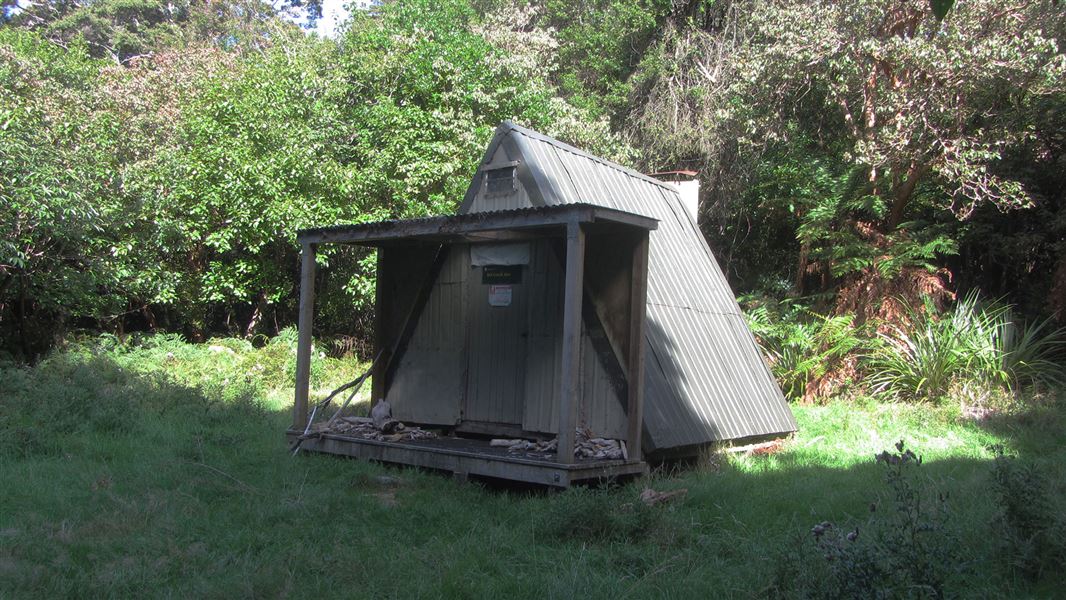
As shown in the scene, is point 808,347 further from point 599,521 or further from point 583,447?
point 599,521

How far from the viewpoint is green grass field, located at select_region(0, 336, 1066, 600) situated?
4.64 metres

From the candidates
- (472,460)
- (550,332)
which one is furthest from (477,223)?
(472,460)

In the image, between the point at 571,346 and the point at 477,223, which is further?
the point at 477,223

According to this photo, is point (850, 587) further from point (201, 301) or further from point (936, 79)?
point (201, 301)

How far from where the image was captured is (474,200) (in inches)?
373

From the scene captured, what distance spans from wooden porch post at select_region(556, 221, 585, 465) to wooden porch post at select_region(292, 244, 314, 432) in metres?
3.28

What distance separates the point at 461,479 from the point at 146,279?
36.2 feet

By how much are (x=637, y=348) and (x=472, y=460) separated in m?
1.78

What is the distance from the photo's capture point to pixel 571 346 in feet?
21.9

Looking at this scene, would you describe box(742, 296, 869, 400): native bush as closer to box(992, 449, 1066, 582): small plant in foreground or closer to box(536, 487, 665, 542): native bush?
box(992, 449, 1066, 582): small plant in foreground

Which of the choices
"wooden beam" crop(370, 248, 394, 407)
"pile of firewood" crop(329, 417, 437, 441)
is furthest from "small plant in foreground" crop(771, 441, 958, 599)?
"wooden beam" crop(370, 248, 394, 407)

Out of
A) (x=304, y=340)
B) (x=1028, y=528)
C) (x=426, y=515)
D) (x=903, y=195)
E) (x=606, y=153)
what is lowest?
(x=426, y=515)

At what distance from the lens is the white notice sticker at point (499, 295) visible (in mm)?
8883

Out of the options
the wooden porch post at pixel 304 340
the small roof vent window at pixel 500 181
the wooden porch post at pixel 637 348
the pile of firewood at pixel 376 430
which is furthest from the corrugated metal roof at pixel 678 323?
the pile of firewood at pixel 376 430
